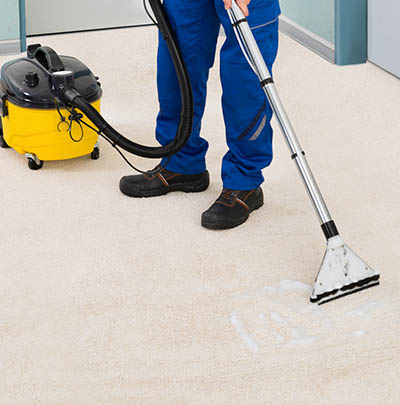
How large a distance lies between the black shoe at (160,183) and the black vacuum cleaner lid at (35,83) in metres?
0.31

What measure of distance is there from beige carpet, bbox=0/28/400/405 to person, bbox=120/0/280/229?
0.05 m

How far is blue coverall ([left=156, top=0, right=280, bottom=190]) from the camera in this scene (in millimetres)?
1908

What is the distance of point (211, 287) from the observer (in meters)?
1.77

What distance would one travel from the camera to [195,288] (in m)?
1.76

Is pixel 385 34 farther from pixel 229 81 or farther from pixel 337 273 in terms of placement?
pixel 337 273

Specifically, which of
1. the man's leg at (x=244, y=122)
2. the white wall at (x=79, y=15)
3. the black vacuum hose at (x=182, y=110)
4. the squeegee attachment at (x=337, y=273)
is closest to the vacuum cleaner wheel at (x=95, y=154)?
the black vacuum hose at (x=182, y=110)

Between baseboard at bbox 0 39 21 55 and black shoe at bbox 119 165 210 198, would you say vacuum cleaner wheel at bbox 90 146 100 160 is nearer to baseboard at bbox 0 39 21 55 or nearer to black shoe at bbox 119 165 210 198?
black shoe at bbox 119 165 210 198

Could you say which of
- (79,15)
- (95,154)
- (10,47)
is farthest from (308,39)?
(95,154)

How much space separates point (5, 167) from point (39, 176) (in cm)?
14

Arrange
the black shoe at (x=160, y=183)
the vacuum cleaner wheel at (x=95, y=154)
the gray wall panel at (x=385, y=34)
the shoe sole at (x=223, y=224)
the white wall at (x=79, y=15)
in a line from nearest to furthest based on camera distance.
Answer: the shoe sole at (x=223, y=224)
the black shoe at (x=160, y=183)
the vacuum cleaner wheel at (x=95, y=154)
the gray wall panel at (x=385, y=34)
the white wall at (x=79, y=15)

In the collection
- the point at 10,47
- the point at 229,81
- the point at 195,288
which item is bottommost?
the point at 195,288

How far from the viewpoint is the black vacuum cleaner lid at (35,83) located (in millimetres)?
2248

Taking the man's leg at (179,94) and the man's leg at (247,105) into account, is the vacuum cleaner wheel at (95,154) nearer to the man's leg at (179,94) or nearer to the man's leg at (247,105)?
the man's leg at (179,94)

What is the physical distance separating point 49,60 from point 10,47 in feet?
4.34
